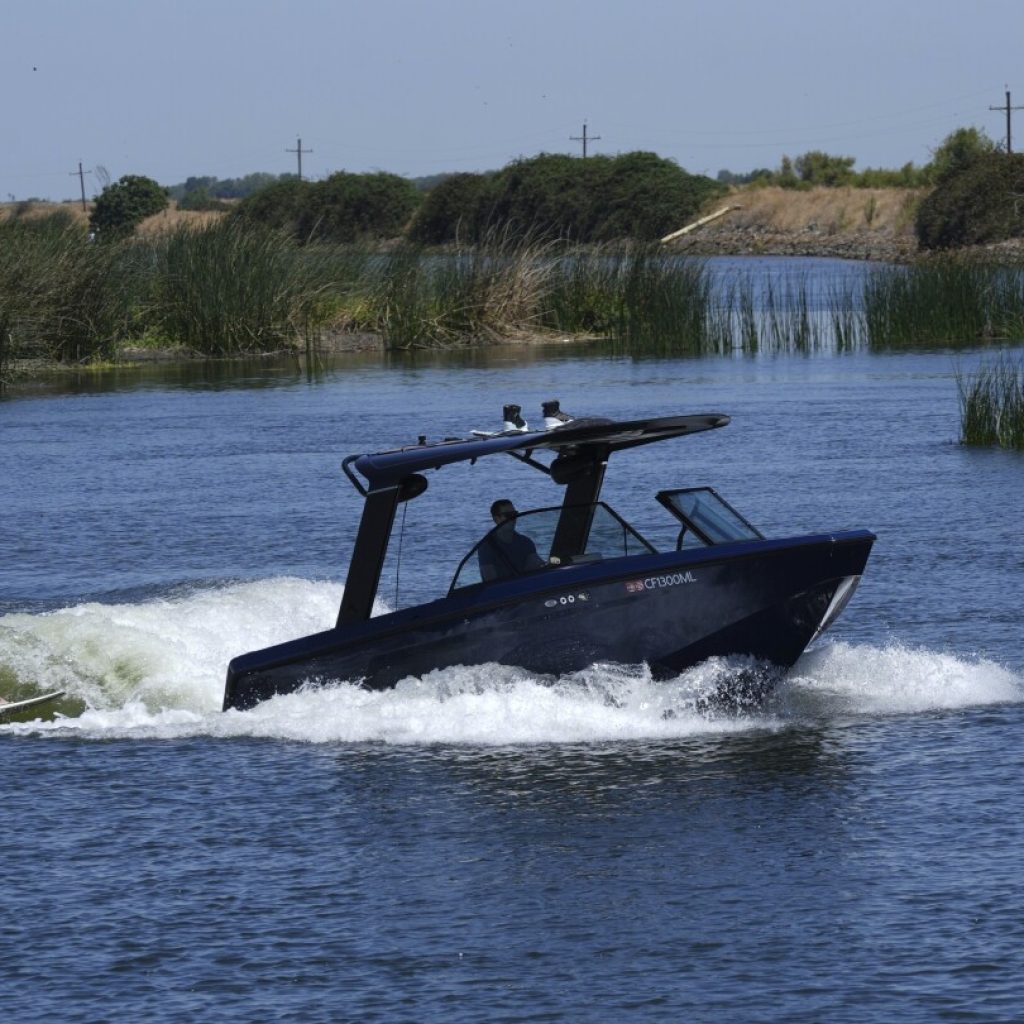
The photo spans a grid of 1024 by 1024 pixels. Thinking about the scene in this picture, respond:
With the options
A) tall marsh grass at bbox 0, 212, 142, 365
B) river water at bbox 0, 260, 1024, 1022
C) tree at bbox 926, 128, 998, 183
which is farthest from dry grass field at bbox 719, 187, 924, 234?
river water at bbox 0, 260, 1024, 1022

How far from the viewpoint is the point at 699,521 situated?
44.5 feet

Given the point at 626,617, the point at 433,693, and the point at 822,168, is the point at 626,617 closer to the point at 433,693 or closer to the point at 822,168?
the point at 433,693

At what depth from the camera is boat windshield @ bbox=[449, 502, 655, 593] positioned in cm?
1338

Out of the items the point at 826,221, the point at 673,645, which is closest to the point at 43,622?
the point at 673,645

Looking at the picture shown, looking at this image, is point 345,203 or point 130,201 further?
point 130,201

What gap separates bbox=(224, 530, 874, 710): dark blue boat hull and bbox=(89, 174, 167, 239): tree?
97.8 m

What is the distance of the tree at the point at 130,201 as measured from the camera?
4419 inches

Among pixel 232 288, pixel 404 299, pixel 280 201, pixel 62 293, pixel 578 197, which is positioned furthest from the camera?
pixel 578 197

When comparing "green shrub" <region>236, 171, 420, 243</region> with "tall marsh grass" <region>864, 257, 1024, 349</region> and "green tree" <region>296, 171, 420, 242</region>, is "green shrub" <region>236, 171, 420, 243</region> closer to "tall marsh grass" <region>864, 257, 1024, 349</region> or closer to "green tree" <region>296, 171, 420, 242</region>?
"green tree" <region>296, 171, 420, 242</region>

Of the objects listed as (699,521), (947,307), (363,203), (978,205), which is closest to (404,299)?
(947,307)

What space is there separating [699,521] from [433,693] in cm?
203

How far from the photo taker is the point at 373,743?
13.5m

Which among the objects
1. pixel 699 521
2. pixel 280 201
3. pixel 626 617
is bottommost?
pixel 626 617

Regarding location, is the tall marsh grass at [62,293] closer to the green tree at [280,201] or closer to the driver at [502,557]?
the driver at [502,557]
